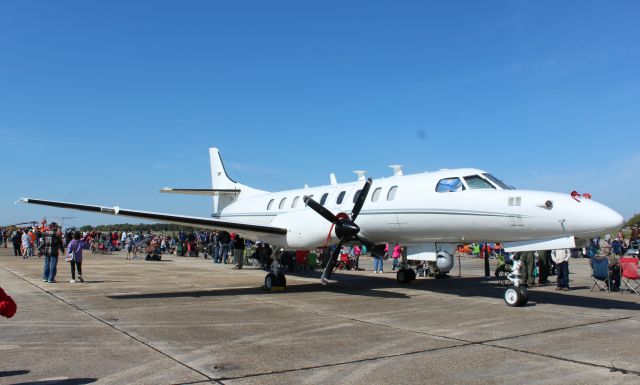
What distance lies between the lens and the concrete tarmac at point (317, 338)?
217 inches

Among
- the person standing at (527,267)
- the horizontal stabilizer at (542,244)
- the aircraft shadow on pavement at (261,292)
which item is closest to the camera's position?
the horizontal stabilizer at (542,244)

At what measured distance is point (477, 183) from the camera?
37.5ft

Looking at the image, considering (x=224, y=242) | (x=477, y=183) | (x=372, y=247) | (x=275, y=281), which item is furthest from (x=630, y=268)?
(x=224, y=242)

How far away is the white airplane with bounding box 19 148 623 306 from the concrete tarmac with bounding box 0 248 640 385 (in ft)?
4.48

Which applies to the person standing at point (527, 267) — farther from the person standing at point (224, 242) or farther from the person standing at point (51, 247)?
the person standing at point (224, 242)

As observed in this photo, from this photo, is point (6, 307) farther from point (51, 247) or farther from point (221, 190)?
point (221, 190)

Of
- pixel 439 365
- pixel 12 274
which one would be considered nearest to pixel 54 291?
pixel 12 274

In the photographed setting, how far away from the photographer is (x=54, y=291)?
13.3 m

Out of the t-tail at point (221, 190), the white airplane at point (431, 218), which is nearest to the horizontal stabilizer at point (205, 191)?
the t-tail at point (221, 190)

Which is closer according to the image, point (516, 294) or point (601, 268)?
point (516, 294)

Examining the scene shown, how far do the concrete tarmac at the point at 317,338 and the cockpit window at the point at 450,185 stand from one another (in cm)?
265

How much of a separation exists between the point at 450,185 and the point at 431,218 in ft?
2.99

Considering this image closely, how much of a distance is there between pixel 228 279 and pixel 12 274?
8260 mm

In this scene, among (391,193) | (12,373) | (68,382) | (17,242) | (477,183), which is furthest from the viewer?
(17,242)
